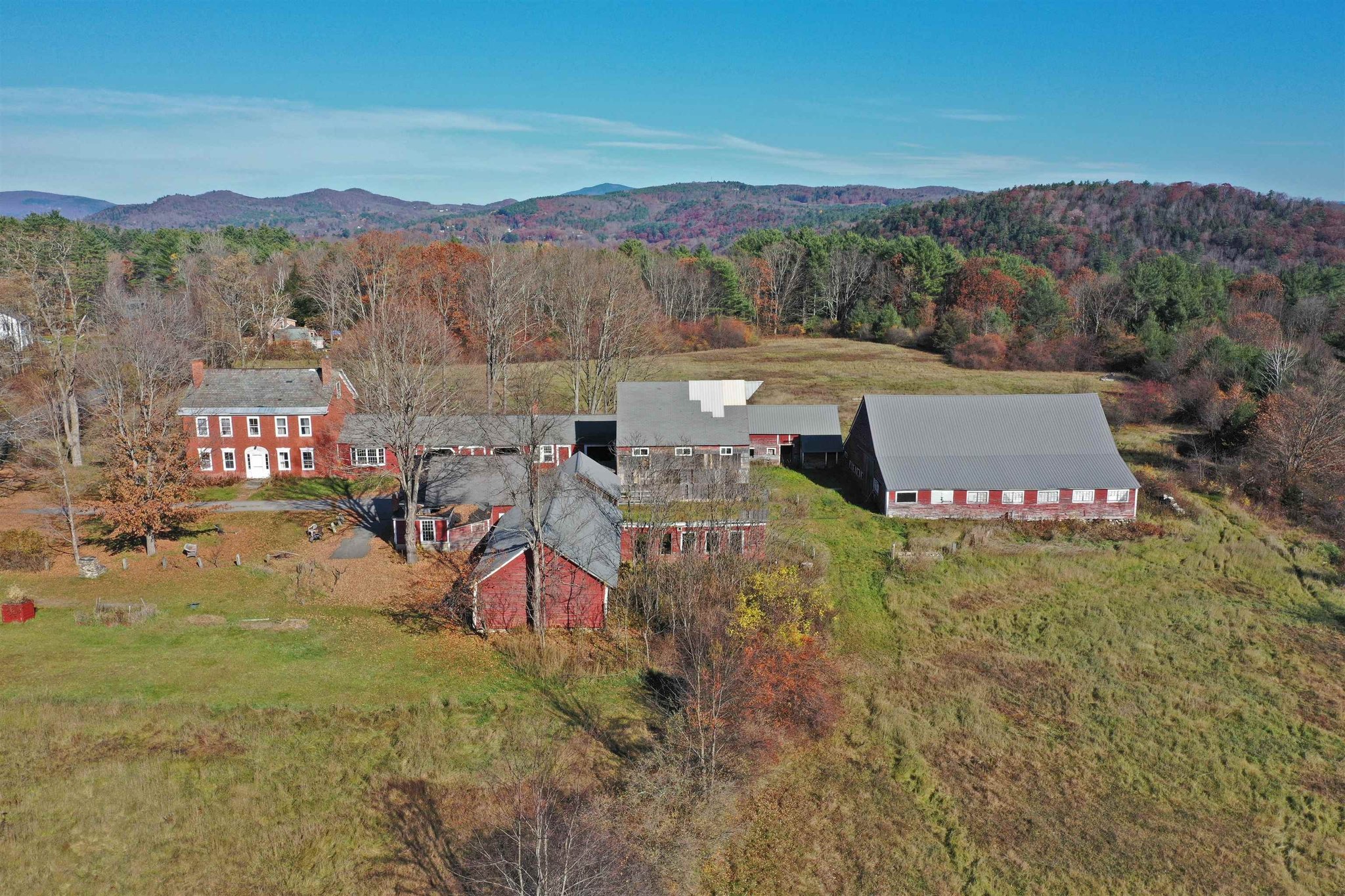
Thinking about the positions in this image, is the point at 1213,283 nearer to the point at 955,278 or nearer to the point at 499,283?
the point at 955,278

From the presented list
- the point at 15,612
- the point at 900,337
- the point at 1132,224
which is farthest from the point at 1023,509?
the point at 1132,224

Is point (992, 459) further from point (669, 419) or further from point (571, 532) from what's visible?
point (571, 532)

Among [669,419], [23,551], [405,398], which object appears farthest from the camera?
[669,419]

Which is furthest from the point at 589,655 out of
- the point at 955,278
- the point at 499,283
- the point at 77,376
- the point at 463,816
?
the point at 955,278

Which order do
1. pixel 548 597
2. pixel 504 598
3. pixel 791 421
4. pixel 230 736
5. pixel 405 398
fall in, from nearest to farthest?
pixel 230 736, pixel 548 597, pixel 504 598, pixel 405 398, pixel 791 421

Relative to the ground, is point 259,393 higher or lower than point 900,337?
lower

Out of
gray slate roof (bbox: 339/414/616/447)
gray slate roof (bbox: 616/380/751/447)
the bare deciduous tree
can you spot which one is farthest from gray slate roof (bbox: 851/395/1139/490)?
the bare deciduous tree
